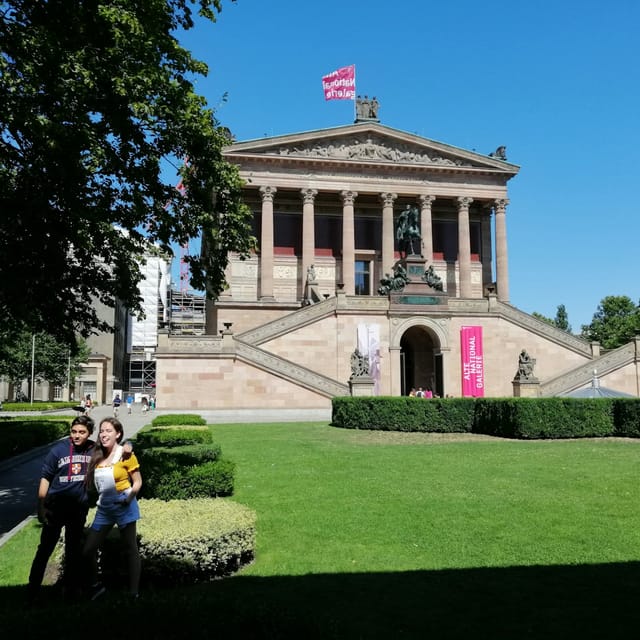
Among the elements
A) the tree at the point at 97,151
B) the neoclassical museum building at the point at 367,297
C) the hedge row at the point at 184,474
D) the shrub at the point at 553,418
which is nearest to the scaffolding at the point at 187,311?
the neoclassical museum building at the point at 367,297

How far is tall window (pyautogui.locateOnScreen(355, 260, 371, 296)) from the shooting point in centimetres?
5972

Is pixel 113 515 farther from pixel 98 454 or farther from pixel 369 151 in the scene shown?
pixel 369 151

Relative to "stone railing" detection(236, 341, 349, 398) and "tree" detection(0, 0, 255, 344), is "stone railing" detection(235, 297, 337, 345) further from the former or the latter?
"tree" detection(0, 0, 255, 344)

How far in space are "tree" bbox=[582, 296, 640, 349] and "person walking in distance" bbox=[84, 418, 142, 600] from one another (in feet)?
290

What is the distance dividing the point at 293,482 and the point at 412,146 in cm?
5015

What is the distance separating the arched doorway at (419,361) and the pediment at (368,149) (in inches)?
Answer: 711

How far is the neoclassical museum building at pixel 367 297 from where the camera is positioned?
126 ft

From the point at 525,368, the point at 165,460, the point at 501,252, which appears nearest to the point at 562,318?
the point at 501,252

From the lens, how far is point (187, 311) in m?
89.2

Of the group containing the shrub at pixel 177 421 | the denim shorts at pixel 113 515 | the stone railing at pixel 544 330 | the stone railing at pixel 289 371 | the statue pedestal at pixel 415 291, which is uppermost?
the statue pedestal at pixel 415 291

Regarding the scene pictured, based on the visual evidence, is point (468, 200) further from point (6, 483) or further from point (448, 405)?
point (6, 483)

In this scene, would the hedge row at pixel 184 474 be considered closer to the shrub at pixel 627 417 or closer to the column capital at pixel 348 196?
the shrub at pixel 627 417

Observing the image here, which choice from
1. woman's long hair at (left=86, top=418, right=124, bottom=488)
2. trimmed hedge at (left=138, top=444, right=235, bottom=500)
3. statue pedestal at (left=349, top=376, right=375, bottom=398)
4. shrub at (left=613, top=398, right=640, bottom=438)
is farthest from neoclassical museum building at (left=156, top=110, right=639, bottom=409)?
woman's long hair at (left=86, top=418, right=124, bottom=488)

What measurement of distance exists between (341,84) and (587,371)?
35403 millimetres
